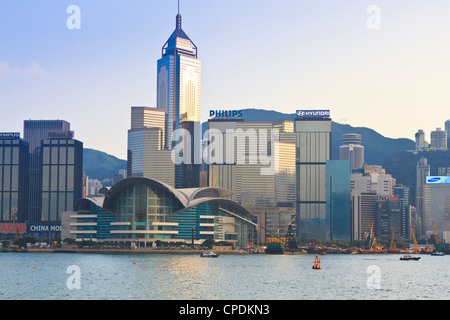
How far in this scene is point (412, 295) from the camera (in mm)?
76812

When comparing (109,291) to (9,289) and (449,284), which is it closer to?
(9,289)

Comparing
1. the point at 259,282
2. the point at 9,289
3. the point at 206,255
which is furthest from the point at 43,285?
the point at 206,255

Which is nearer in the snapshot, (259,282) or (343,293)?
(343,293)
